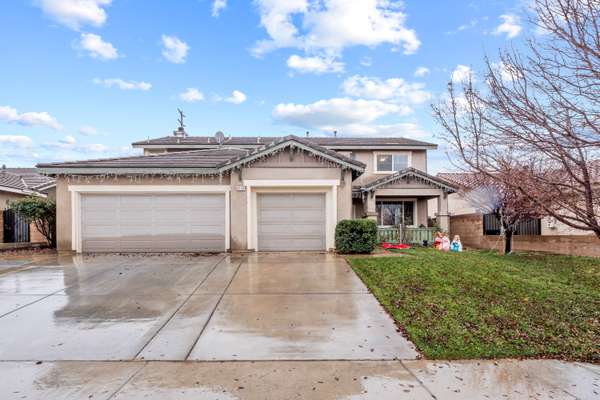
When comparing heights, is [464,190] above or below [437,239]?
above

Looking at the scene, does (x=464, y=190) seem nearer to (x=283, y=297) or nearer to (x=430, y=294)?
(x=430, y=294)

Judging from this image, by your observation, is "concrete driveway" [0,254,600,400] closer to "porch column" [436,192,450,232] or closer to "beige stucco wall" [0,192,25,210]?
"porch column" [436,192,450,232]

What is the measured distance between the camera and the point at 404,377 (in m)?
3.57

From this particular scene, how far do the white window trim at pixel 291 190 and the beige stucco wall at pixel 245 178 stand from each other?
0.40 ft

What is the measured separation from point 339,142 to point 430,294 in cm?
1494

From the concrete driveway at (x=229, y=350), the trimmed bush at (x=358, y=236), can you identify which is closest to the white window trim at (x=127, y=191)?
the trimmed bush at (x=358, y=236)

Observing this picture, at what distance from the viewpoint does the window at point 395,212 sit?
60.3ft

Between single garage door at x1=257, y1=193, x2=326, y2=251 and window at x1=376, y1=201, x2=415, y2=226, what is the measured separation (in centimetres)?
709

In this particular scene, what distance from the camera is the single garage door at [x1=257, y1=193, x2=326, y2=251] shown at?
40.2 ft

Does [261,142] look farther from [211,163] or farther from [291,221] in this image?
[291,221]

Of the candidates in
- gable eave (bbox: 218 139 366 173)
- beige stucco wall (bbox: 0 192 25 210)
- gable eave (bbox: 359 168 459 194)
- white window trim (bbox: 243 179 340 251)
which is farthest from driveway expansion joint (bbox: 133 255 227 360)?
beige stucco wall (bbox: 0 192 25 210)

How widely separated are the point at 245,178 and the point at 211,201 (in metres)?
1.52

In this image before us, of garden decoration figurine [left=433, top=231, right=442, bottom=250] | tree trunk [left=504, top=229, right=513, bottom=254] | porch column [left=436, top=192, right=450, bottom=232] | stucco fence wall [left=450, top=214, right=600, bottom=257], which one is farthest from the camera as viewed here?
porch column [left=436, top=192, right=450, bottom=232]

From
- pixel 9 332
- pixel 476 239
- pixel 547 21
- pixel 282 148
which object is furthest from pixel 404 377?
pixel 476 239
